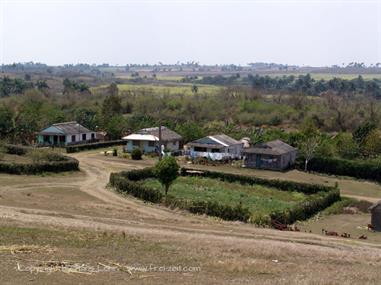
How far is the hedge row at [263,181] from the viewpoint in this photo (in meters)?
46.7

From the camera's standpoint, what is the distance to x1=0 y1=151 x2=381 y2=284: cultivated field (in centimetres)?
1978

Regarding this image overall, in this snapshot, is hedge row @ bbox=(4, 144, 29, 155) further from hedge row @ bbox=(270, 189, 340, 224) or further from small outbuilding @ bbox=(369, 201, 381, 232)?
small outbuilding @ bbox=(369, 201, 381, 232)

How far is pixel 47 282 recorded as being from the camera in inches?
710

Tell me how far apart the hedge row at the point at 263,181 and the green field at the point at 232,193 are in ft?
2.15

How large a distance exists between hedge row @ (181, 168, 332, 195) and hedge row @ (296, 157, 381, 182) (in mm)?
9782

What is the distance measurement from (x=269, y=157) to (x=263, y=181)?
31.9ft

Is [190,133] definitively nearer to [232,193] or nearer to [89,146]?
[89,146]

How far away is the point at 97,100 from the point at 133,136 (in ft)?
158

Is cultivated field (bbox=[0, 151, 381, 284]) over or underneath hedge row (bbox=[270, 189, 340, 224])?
over

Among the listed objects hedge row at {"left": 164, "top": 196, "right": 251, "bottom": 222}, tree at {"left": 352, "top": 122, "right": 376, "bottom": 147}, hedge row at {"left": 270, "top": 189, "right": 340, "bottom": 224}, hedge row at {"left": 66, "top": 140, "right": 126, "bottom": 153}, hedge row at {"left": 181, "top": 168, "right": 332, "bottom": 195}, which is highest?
tree at {"left": 352, "top": 122, "right": 376, "bottom": 147}

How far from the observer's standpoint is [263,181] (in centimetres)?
4903

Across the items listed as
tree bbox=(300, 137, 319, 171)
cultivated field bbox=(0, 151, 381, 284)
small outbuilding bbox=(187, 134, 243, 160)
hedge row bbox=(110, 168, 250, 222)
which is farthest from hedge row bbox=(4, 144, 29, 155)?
tree bbox=(300, 137, 319, 171)

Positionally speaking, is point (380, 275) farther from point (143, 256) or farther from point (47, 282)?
point (47, 282)

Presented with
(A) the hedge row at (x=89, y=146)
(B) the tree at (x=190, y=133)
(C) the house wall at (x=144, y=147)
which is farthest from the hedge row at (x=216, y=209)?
(B) the tree at (x=190, y=133)
